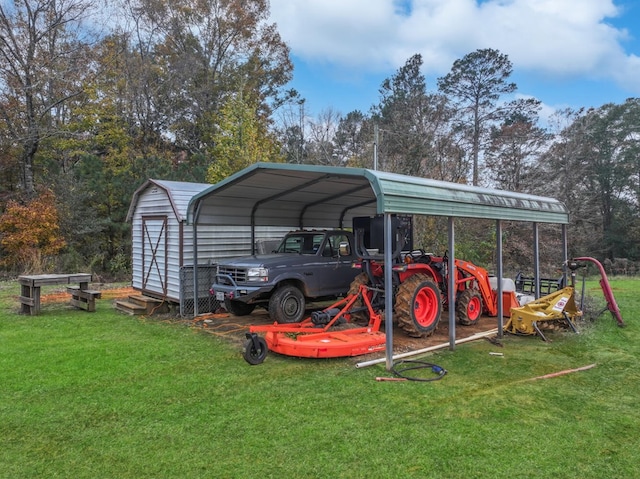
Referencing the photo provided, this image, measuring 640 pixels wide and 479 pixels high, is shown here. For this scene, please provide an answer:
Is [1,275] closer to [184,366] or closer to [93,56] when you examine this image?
[93,56]

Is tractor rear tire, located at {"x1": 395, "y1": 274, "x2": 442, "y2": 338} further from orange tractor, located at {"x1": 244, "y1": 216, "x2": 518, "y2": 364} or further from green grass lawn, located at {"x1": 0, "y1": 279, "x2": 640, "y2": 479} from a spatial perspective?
green grass lawn, located at {"x1": 0, "y1": 279, "x2": 640, "y2": 479}

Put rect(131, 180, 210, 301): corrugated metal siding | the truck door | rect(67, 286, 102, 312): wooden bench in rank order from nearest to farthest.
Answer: the truck door, rect(131, 180, 210, 301): corrugated metal siding, rect(67, 286, 102, 312): wooden bench

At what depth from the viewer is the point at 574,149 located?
975 inches

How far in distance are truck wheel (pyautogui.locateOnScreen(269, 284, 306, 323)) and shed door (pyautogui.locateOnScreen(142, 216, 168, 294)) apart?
321 cm

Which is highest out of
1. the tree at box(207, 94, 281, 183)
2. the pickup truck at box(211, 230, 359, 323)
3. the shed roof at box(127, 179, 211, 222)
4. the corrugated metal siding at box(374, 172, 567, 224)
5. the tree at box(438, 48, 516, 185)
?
the tree at box(438, 48, 516, 185)

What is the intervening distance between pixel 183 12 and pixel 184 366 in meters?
28.1

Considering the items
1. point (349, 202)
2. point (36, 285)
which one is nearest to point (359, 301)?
point (349, 202)

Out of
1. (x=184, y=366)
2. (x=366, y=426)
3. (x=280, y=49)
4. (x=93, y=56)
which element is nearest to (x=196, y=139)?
(x=93, y=56)

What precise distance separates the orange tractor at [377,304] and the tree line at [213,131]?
694 cm

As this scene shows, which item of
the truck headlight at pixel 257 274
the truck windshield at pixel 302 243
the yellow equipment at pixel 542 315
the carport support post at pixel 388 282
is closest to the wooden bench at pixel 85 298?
the truck headlight at pixel 257 274

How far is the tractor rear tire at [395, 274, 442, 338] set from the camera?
684 cm

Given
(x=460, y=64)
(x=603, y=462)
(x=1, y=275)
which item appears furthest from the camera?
(x=460, y=64)

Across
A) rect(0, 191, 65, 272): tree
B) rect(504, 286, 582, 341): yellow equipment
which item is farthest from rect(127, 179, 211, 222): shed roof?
rect(0, 191, 65, 272): tree

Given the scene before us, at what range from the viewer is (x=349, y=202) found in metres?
11.1
